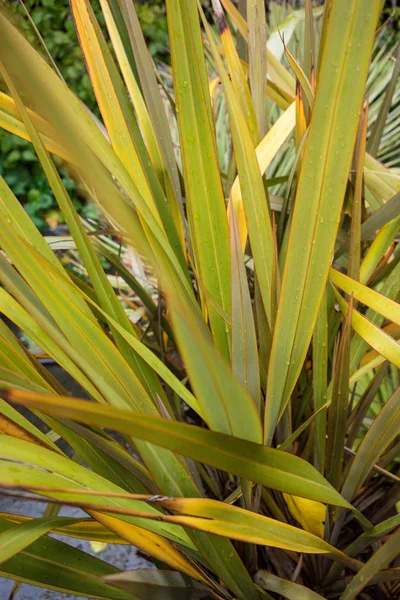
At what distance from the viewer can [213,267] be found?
48 cm

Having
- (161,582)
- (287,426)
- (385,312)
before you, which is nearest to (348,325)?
(385,312)

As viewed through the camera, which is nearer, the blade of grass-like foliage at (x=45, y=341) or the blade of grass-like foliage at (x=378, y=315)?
the blade of grass-like foliage at (x=45, y=341)

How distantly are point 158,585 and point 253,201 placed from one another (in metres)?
0.32

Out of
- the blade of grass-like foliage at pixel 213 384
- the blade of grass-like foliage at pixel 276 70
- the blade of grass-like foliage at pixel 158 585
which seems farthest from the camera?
the blade of grass-like foliage at pixel 276 70

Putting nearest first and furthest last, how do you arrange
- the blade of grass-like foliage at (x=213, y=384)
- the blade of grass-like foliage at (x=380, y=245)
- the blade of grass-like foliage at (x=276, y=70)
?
the blade of grass-like foliage at (x=213, y=384)
the blade of grass-like foliage at (x=380, y=245)
the blade of grass-like foliage at (x=276, y=70)

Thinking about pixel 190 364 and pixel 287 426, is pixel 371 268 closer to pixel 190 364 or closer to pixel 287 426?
pixel 287 426

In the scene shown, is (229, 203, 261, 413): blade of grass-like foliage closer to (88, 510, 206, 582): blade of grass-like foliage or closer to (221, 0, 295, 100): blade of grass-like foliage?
(88, 510, 206, 582): blade of grass-like foliage

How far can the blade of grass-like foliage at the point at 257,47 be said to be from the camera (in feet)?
1.86

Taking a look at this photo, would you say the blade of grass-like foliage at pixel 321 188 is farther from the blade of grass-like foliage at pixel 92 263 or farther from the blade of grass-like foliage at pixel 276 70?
the blade of grass-like foliage at pixel 276 70

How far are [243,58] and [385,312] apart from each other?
1.69 ft

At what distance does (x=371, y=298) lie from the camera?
44 centimetres

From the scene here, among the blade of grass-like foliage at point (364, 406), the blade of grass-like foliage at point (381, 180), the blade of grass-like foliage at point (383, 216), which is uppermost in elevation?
the blade of grass-like foliage at point (381, 180)

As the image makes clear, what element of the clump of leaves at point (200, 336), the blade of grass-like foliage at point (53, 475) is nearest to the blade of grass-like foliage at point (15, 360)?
the clump of leaves at point (200, 336)

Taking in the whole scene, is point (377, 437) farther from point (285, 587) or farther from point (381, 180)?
point (381, 180)
